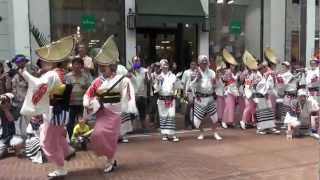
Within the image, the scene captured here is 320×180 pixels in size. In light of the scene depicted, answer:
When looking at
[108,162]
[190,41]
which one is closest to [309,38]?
[190,41]

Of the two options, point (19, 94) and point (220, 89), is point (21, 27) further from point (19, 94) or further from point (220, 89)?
point (220, 89)

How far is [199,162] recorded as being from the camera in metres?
8.44

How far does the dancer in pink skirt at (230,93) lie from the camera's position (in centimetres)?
1231

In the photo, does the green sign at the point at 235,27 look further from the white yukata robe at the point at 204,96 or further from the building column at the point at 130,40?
the white yukata robe at the point at 204,96

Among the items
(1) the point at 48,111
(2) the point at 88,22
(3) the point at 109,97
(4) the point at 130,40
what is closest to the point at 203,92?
(3) the point at 109,97

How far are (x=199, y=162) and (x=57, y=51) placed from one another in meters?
3.03

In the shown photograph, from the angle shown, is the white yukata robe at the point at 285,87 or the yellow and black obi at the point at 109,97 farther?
the white yukata robe at the point at 285,87

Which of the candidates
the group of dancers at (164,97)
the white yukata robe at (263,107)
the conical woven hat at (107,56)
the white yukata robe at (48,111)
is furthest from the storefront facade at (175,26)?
the white yukata robe at (48,111)

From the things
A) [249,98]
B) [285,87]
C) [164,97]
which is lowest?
[249,98]

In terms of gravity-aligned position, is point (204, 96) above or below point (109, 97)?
below

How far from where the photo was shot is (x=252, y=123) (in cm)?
1239

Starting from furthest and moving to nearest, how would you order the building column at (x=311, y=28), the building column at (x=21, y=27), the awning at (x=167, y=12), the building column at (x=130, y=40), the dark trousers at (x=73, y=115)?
the building column at (x=311, y=28) < the building column at (x=130, y=40) < the awning at (x=167, y=12) < the building column at (x=21, y=27) < the dark trousers at (x=73, y=115)

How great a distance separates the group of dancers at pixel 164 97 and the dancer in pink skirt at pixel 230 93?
0.02m

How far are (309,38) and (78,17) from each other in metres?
8.43
